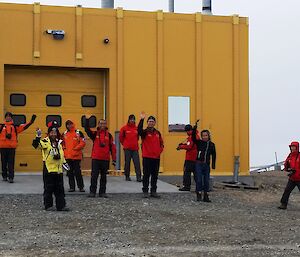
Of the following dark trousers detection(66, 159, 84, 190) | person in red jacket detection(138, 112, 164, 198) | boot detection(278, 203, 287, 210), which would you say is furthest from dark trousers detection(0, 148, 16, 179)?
boot detection(278, 203, 287, 210)

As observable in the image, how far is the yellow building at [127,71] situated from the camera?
675 inches

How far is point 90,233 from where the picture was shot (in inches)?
357

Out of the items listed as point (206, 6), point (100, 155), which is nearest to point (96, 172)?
point (100, 155)

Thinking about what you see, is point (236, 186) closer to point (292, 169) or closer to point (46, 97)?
point (292, 169)

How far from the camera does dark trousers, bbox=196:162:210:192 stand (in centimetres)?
1283

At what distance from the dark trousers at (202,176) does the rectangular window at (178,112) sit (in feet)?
16.7

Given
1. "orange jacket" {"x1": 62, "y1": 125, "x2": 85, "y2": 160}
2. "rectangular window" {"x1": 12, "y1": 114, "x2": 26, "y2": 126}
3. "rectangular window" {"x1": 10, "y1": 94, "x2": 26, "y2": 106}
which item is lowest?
"orange jacket" {"x1": 62, "y1": 125, "x2": 85, "y2": 160}

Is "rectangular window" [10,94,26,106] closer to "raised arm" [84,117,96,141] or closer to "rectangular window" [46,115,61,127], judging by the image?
"rectangular window" [46,115,61,127]

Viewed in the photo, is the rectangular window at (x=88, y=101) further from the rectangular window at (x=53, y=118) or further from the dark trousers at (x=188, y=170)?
the dark trousers at (x=188, y=170)

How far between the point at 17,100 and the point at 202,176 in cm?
704

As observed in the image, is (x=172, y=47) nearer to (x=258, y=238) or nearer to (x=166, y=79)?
(x=166, y=79)

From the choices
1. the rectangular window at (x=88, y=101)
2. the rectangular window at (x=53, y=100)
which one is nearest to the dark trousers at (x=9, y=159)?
the rectangular window at (x=53, y=100)

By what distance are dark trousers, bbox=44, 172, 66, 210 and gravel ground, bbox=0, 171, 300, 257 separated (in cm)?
21

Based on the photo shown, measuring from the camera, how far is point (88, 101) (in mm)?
18109
